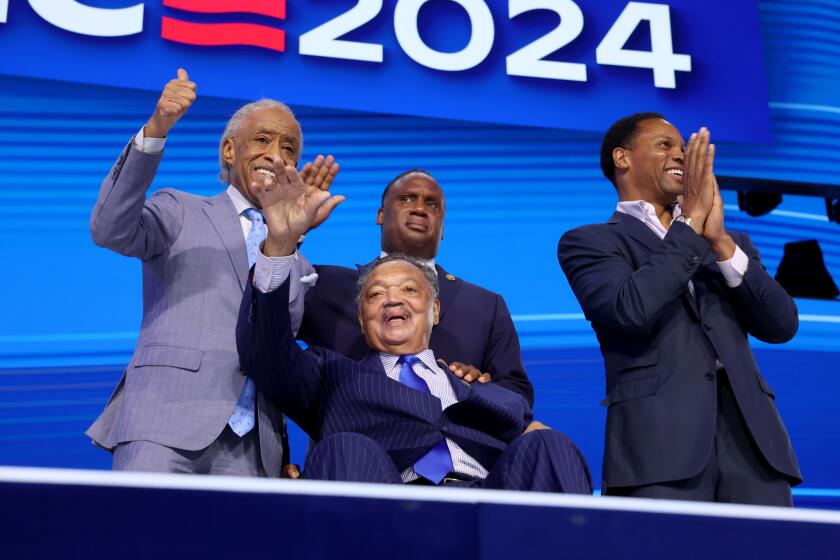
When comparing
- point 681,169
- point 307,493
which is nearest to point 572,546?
point 307,493

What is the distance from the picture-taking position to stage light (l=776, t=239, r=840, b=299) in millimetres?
3559

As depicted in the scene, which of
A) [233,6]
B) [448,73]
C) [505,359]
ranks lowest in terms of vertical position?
[505,359]

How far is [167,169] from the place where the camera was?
3215mm

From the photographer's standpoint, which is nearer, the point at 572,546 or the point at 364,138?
the point at 572,546

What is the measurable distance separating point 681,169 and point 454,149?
4.11 ft

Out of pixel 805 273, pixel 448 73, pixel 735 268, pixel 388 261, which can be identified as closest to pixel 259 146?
pixel 388 261

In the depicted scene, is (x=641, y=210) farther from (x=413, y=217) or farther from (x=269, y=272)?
(x=269, y=272)

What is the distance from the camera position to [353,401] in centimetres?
191

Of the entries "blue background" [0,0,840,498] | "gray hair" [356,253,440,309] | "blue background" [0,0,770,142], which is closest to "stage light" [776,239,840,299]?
"blue background" [0,0,840,498]

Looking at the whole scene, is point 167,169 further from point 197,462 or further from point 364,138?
point 197,462

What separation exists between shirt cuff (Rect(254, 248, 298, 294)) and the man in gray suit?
0.49 ft

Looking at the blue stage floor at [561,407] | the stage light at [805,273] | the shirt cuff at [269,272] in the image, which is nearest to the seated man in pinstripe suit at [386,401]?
the shirt cuff at [269,272]

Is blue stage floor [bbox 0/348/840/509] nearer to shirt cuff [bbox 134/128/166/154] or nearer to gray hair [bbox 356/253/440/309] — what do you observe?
gray hair [bbox 356/253/440/309]

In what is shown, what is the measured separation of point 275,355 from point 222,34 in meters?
1.72
